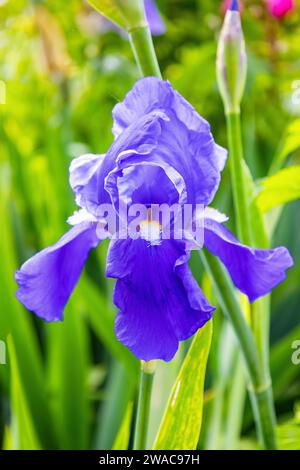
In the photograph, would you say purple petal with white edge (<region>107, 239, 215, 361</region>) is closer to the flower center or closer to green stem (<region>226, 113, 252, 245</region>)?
the flower center

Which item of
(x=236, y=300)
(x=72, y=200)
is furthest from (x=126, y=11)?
(x=72, y=200)

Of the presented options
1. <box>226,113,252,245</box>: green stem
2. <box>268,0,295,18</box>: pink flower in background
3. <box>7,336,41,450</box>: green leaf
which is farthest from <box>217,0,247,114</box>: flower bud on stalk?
<box>268,0,295,18</box>: pink flower in background

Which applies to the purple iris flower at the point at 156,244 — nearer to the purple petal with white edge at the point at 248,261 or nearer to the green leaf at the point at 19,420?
the purple petal with white edge at the point at 248,261

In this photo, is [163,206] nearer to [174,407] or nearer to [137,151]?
[137,151]

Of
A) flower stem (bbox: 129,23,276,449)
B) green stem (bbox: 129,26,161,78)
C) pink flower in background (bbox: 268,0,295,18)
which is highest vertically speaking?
pink flower in background (bbox: 268,0,295,18)

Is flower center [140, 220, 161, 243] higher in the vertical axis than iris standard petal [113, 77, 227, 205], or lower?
lower

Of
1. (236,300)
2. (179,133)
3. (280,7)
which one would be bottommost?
(236,300)

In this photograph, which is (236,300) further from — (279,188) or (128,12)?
(128,12)
